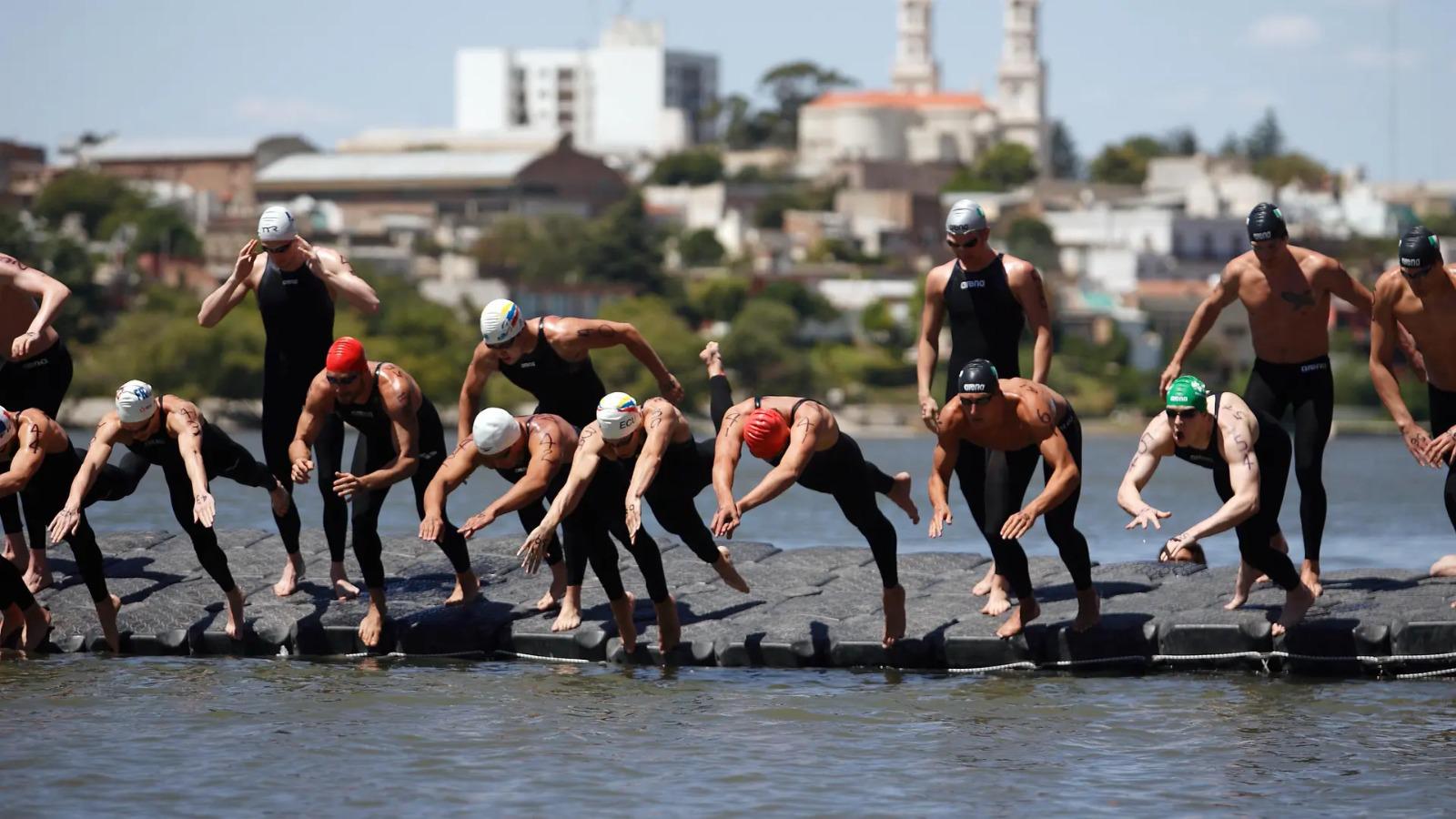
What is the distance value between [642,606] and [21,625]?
4.78 meters

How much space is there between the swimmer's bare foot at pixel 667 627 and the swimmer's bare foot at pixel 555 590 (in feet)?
4.09

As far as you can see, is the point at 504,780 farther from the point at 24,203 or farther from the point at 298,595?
the point at 24,203

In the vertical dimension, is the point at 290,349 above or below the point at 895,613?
above

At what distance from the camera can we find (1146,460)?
14.7 m

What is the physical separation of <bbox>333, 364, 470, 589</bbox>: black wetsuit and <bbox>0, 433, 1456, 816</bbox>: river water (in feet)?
3.22

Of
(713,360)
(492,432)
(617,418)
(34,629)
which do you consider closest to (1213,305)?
(713,360)

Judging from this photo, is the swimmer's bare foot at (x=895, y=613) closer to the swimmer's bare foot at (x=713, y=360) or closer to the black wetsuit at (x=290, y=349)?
the swimmer's bare foot at (x=713, y=360)

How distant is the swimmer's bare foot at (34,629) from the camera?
686 inches

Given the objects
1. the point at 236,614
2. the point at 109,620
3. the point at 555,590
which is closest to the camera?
the point at 236,614

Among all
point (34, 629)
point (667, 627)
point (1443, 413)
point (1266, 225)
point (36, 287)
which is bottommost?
point (34, 629)

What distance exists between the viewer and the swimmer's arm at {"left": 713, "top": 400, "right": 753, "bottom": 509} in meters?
14.6

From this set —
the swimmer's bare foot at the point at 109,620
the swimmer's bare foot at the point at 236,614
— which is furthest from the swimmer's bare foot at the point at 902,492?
the swimmer's bare foot at the point at 109,620

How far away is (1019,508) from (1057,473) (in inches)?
20.3

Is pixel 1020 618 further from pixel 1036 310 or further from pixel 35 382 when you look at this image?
pixel 35 382
